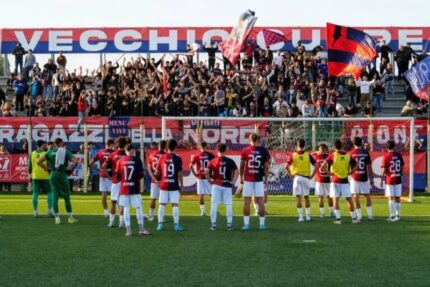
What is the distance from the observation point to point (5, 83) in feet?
138

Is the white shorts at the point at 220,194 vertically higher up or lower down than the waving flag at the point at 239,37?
lower down

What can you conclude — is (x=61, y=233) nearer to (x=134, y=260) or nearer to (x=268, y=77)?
(x=134, y=260)

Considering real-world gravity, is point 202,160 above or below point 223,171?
above

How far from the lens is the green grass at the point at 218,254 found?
1191cm

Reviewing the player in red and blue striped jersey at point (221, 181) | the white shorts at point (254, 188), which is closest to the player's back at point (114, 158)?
the player in red and blue striped jersey at point (221, 181)

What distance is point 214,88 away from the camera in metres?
34.6

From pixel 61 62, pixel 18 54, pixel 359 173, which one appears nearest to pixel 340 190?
pixel 359 173

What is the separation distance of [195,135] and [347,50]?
689 cm

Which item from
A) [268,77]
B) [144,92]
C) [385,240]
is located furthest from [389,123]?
[385,240]

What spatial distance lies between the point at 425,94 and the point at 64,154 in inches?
643

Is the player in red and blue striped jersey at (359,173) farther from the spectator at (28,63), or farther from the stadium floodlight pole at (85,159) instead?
the spectator at (28,63)

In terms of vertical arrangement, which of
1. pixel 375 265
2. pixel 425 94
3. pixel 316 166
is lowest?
pixel 375 265

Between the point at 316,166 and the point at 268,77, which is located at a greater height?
the point at 268,77

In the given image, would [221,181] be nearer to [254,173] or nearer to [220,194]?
[220,194]
